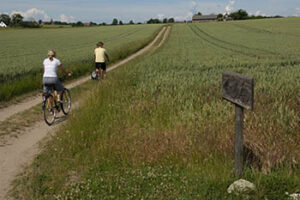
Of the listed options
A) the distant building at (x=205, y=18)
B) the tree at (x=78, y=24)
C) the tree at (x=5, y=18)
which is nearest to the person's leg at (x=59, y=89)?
the tree at (x=78, y=24)

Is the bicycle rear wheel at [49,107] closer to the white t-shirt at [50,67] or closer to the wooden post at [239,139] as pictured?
the white t-shirt at [50,67]

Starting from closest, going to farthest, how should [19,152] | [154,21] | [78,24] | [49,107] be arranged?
[19,152]
[49,107]
[78,24]
[154,21]

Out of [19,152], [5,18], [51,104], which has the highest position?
[5,18]

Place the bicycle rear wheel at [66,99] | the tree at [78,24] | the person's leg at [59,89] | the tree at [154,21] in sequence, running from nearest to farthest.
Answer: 1. the person's leg at [59,89]
2. the bicycle rear wheel at [66,99]
3. the tree at [78,24]
4. the tree at [154,21]

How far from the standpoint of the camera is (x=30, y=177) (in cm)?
524

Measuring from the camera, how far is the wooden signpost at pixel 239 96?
404cm

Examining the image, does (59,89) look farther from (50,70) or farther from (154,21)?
(154,21)

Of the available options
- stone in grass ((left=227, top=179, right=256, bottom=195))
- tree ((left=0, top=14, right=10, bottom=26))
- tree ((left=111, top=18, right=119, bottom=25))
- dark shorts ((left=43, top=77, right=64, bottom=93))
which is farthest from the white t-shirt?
tree ((left=111, top=18, right=119, bottom=25))

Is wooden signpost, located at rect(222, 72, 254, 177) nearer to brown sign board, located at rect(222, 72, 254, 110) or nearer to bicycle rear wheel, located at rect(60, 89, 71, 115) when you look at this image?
brown sign board, located at rect(222, 72, 254, 110)

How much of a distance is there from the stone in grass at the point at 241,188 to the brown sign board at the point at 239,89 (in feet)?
3.61

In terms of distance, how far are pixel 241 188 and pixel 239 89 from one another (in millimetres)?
1409

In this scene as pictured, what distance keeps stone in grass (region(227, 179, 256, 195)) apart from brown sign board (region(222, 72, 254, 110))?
1100 mm

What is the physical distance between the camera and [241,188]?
406 centimetres

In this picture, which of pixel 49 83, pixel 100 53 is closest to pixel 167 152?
pixel 49 83
